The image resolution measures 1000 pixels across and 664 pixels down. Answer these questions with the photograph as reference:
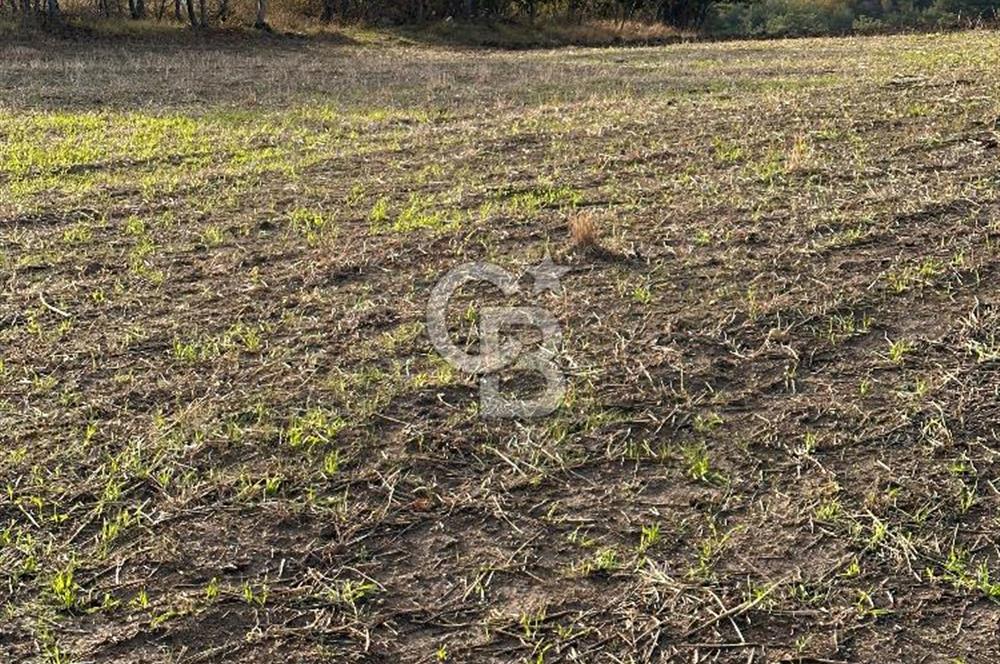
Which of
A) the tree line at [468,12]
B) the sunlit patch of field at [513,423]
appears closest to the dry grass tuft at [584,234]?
the sunlit patch of field at [513,423]

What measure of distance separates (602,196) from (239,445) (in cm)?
287

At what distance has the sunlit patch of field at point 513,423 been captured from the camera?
2.11m

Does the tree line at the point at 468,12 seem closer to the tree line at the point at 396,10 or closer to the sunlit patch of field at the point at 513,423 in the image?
the tree line at the point at 396,10

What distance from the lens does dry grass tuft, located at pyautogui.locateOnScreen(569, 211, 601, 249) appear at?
4109mm

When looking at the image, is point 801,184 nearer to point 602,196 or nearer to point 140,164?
point 602,196

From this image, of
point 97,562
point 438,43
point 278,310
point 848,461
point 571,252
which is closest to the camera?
point 97,562

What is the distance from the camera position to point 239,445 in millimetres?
2699

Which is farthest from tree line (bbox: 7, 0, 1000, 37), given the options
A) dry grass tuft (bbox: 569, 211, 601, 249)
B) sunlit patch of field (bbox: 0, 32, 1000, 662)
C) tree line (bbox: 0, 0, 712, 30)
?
dry grass tuft (bbox: 569, 211, 601, 249)

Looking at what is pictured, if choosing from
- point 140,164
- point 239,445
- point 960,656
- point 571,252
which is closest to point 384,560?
point 239,445

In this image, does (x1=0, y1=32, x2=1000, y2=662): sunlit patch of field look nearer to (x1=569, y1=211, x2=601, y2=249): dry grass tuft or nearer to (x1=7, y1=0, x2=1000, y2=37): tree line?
(x1=569, y1=211, x2=601, y2=249): dry grass tuft

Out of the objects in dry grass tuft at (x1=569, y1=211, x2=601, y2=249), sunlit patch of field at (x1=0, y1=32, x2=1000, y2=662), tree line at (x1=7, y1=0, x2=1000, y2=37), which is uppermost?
tree line at (x1=7, y1=0, x2=1000, y2=37)

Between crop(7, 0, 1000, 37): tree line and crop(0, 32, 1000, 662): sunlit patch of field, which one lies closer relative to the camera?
crop(0, 32, 1000, 662): sunlit patch of field

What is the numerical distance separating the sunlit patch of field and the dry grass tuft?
0.18 feet

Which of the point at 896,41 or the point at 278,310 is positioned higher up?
the point at 896,41
